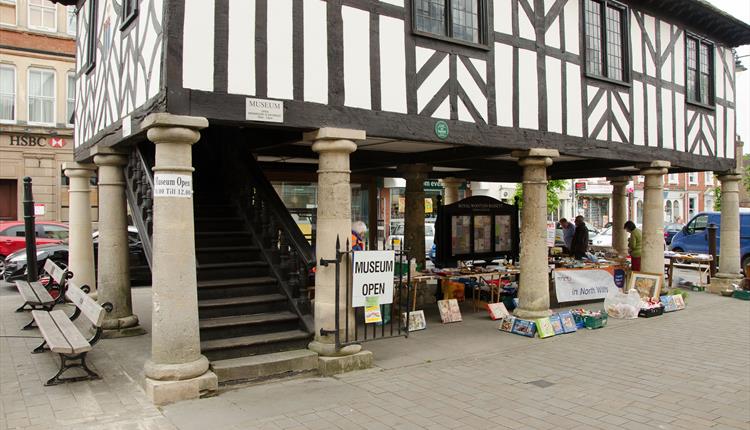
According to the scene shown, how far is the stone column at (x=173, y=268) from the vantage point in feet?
18.1

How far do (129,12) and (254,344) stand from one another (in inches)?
176

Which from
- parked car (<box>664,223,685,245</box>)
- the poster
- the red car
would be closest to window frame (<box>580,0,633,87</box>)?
the poster

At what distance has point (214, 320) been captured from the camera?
668 centimetres

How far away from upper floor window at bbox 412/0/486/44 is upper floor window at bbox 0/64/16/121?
2177cm

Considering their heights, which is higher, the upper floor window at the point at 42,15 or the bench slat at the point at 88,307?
the upper floor window at the point at 42,15

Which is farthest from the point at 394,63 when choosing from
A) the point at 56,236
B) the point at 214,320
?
the point at 56,236

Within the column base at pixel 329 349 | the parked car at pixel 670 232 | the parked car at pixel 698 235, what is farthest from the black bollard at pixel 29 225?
the parked car at pixel 670 232

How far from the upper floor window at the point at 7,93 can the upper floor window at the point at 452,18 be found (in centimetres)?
2177

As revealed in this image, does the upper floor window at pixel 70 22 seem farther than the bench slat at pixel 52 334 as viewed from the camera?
Yes

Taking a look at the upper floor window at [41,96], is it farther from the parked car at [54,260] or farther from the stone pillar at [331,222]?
the stone pillar at [331,222]

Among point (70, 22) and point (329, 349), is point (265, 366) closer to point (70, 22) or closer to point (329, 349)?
point (329, 349)

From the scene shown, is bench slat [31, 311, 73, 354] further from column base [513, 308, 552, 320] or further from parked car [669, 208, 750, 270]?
parked car [669, 208, 750, 270]

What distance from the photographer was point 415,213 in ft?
38.6

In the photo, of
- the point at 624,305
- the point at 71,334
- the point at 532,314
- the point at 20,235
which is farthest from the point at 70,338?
the point at 20,235
